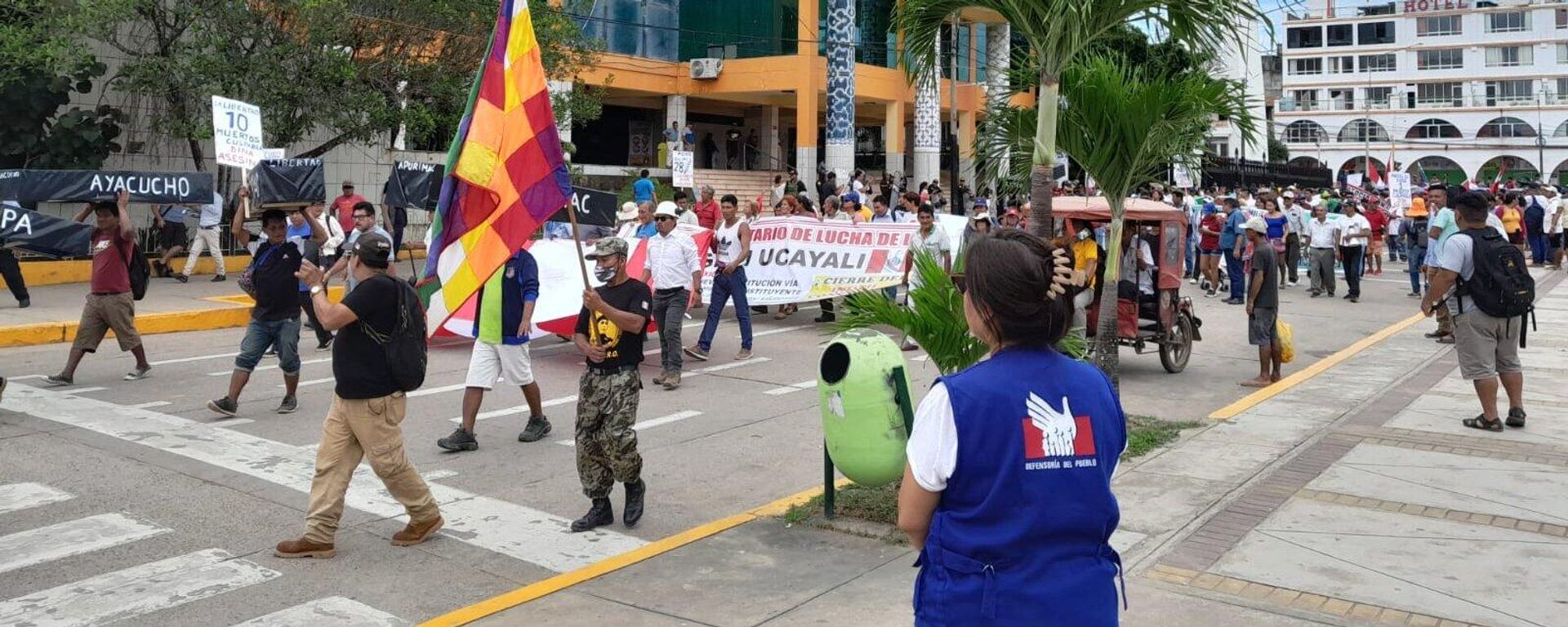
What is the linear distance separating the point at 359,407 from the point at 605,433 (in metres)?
1.29

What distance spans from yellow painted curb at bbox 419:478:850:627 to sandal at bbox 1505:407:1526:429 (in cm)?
536

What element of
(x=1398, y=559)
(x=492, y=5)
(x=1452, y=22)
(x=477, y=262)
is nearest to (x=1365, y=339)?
(x=1398, y=559)

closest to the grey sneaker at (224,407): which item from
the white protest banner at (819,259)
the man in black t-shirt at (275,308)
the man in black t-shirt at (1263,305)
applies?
the man in black t-shirt at (275,308)

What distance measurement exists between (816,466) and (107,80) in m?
17.6

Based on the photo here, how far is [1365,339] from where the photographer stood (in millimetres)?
A: 16078

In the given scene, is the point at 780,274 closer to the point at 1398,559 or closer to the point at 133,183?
the point at 133,183

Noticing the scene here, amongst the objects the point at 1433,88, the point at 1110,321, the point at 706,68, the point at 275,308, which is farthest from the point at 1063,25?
the point at 1433,88

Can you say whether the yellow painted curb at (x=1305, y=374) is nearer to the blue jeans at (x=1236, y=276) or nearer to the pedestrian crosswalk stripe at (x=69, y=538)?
the blue jeans at (x=1236, y=276)

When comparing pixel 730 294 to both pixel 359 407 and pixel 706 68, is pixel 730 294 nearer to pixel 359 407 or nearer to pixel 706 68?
pixel 359 407

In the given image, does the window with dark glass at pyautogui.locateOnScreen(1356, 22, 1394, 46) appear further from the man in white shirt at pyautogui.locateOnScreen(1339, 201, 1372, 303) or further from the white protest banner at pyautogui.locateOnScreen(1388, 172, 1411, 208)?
the man in white shirt at pyautogui.locateOnScreen(1339, 201, 1372, 303)

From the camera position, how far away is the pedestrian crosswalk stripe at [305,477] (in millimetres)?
6922

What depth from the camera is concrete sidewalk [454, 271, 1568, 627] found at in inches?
224

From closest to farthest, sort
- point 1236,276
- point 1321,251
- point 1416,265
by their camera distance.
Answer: point 1236,276 < point 1321,251 < point 1416,265

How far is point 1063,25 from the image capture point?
910 cm
